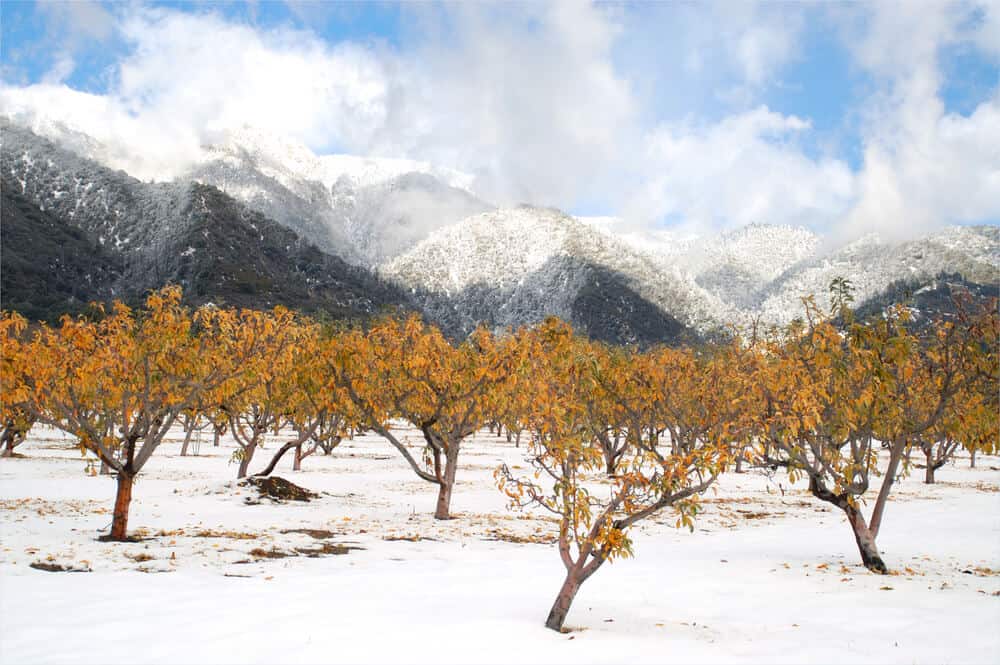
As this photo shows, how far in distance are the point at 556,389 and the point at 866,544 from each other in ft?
30.2

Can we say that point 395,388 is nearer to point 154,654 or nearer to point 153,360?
point 153,360

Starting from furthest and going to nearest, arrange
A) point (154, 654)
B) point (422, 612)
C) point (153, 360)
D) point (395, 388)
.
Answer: point (395, 388) < point (153, 360) < point (422, 612) < point (154, 654)

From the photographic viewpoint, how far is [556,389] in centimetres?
1156

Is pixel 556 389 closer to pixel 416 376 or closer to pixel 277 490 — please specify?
pixel 416 376

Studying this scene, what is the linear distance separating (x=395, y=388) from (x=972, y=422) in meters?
15.6

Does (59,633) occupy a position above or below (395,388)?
below

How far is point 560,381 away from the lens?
12016mm

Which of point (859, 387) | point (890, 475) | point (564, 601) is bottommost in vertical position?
point (564, 601)

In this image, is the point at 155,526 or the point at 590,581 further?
the point at 155,526

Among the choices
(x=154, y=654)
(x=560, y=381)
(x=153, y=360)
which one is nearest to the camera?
(x=154, y=654)

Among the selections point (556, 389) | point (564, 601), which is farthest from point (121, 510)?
point (564, 601)

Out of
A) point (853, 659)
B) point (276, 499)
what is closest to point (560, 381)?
point (853, 659)

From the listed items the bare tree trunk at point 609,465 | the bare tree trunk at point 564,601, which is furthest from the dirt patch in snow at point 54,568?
the bare tree trunk at point 609,465

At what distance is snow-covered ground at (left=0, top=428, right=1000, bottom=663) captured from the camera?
28.1ft
